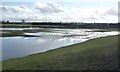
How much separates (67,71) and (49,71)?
4.19ft

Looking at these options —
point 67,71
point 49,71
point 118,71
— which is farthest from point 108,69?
point 49,71

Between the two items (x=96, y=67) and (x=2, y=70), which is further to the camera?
(x=2, y=70)

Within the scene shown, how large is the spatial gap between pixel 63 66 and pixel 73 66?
2.51ft

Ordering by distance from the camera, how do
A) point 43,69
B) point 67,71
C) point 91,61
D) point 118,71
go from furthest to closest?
point 91,61 < point 43,69 < point 67,71 < point 118,71

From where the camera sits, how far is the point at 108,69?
55.6ft

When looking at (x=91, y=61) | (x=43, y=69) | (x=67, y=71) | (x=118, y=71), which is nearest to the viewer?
(x=118, y=71)

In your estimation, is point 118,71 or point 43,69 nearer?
point 118,71

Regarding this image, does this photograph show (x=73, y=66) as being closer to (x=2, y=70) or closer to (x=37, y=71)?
(x=37, y=71)

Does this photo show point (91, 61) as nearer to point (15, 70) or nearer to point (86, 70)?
point (86, 70)

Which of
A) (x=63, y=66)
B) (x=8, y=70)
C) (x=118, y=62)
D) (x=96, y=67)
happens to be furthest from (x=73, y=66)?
(x=8, y=70)

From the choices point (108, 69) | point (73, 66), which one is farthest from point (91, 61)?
point (108, 69)

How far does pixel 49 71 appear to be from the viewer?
1755cm

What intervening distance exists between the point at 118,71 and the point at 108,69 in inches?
38.1

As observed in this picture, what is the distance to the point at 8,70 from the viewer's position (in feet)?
63.2
